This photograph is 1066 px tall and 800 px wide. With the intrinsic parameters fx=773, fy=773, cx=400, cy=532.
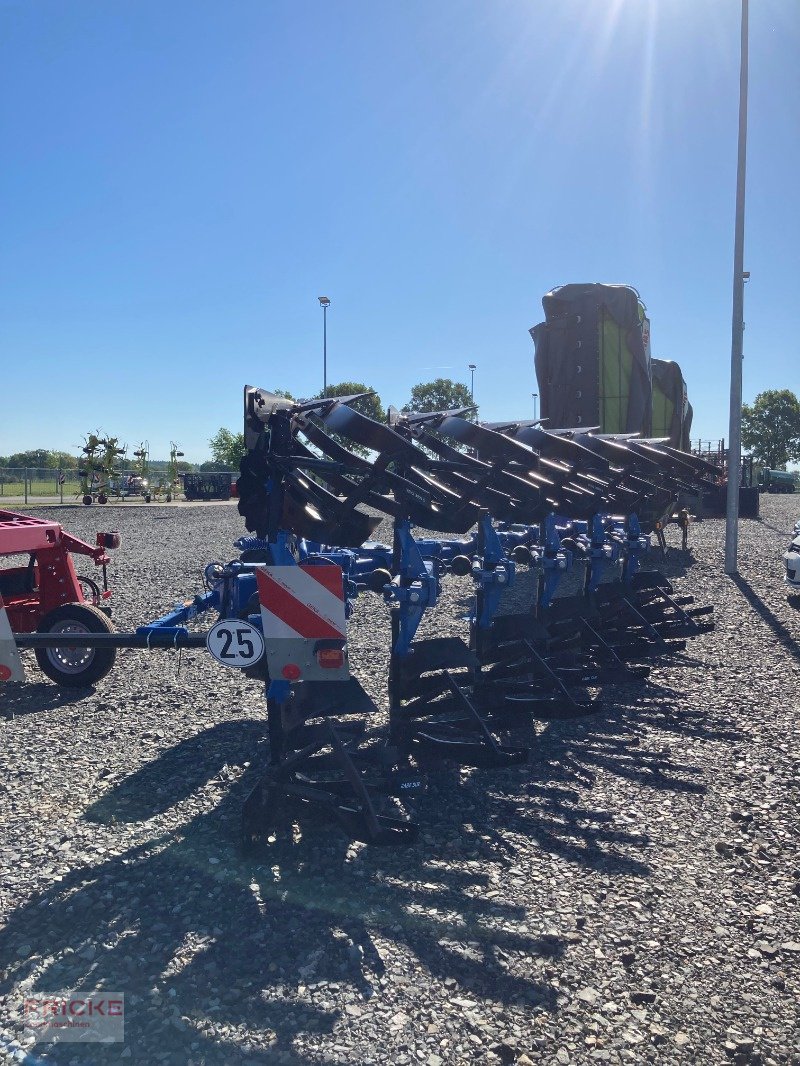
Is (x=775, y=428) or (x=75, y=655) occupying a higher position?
(x=775, y=428)

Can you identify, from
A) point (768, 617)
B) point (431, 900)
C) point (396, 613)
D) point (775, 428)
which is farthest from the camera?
point (775, 428)

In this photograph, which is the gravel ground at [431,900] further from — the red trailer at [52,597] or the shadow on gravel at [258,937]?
the red trailer at [52,597]

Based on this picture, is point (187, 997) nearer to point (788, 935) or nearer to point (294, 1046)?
point (294, 1046)

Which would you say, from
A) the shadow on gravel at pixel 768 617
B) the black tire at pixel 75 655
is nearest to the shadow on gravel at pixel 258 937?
the black tire at pixel 75 655

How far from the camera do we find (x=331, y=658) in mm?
3926

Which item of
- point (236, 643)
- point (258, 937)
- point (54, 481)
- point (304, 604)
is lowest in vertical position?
point (258, 937)

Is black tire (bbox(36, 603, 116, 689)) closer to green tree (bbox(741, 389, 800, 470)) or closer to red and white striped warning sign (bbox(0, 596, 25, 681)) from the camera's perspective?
red and white striped warning sign (bbox(0, 596, 25, 681))

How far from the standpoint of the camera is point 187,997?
8.87ft

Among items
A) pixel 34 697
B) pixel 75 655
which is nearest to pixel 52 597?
pixel 75 655

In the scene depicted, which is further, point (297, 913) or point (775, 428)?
point (775, 428)

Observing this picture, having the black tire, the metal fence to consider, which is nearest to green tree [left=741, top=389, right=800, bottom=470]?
the metal fence

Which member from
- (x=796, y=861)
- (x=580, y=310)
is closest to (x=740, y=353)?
(x=580, y=310)

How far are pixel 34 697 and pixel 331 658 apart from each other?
340cm

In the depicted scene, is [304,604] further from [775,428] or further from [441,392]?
[775,428]
